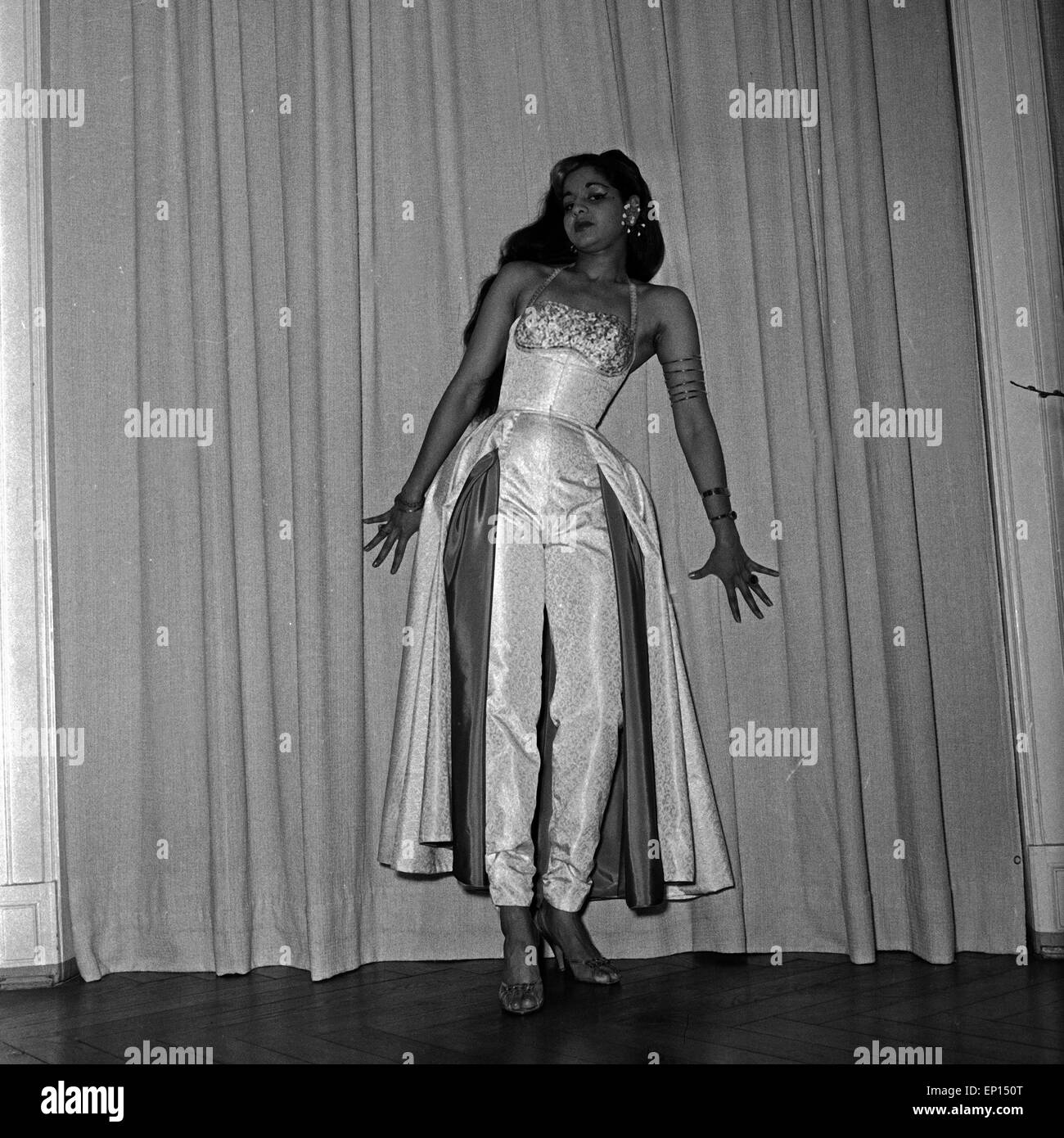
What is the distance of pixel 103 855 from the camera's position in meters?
2.82

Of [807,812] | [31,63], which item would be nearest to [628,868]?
[807,812]

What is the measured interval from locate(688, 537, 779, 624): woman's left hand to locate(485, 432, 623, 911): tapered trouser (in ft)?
1.19

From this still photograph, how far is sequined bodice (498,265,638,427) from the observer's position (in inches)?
104

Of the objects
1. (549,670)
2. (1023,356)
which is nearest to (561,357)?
(549,670)

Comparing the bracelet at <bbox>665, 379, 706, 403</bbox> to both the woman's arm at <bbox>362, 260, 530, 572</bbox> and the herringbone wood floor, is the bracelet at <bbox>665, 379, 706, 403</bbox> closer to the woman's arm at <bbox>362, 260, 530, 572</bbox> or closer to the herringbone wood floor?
the woman's arm at <bbox>362, 260, 530, 572</bbox>

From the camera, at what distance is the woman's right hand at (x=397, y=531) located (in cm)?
272

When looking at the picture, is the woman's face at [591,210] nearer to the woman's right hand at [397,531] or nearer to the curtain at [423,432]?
the curtain at [423,432]

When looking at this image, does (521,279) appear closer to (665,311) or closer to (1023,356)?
(665,311)

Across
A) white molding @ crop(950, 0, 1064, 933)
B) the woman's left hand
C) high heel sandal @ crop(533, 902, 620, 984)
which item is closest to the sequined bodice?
the woman's left hand

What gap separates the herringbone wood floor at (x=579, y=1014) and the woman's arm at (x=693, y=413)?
3.09 ft

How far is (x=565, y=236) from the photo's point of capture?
2873 millimetres

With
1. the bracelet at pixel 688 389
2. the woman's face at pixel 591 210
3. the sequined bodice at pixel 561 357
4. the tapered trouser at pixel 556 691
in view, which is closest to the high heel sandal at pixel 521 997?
the tapered trouser at pixel 556 691
